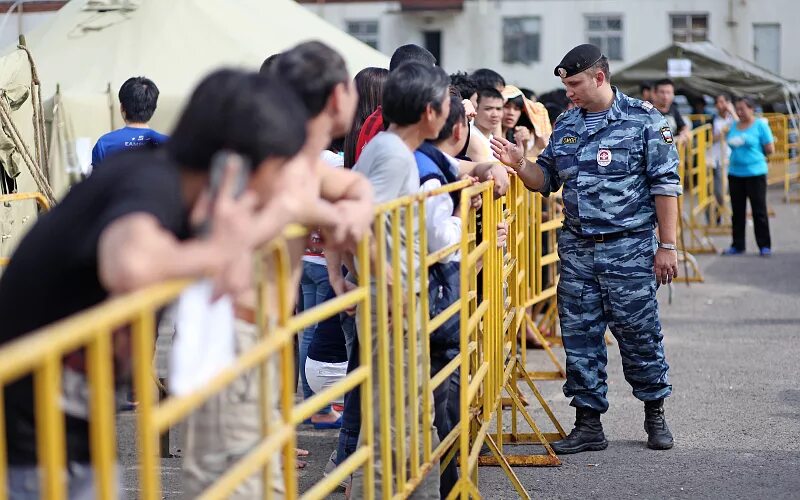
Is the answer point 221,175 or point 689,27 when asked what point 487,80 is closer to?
point 221,175

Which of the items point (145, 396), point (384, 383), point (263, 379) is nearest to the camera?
point (145, 396)

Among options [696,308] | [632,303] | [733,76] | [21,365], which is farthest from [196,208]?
[733,76]

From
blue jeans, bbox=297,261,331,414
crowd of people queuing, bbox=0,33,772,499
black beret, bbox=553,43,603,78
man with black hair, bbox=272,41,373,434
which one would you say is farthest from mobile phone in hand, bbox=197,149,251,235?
black beret, bbox=553,43,603,78

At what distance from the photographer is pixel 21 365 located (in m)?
1.69

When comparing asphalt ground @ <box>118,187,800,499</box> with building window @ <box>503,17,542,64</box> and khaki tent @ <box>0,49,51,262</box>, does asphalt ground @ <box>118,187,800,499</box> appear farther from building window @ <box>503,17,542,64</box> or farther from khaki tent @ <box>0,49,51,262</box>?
building window @ <box>503,17,542,64</box>

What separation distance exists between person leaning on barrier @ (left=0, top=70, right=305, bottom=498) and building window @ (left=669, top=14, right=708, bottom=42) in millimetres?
40927

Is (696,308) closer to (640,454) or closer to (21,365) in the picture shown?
(640,454)

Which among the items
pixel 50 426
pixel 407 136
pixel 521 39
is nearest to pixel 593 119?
pixel 407 136

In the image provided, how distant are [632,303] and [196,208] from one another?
171 inches

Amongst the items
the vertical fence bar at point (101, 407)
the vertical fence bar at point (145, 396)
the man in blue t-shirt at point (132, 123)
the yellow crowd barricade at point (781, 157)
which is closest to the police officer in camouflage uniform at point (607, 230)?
the man in blue t-shirt at point (132, 123)

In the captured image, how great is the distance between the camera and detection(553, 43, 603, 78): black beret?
20.9 feet

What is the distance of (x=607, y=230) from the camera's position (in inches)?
254

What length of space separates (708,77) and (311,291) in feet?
72.6

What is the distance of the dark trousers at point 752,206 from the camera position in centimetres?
1502
